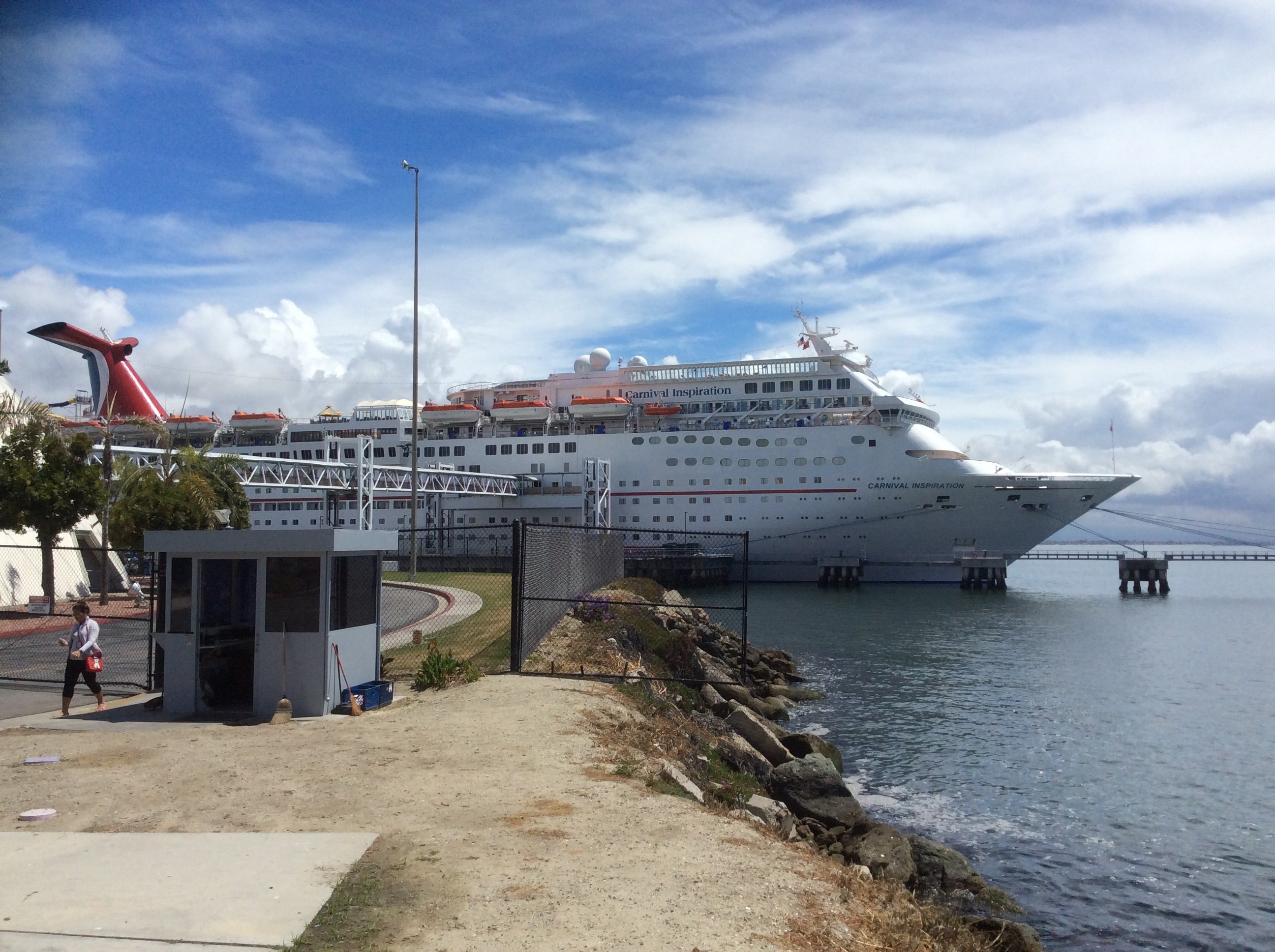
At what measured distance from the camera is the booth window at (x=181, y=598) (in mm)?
10461

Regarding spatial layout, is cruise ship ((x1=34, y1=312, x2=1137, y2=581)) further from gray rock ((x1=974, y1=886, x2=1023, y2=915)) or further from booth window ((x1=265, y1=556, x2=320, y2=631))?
gray rock ((x1=974, y1=886, x2=1023, y2=915))

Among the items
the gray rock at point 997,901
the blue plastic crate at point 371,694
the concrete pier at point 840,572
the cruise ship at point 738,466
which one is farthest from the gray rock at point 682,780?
the concrete pier at point 840,572

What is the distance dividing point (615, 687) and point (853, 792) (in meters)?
4.15

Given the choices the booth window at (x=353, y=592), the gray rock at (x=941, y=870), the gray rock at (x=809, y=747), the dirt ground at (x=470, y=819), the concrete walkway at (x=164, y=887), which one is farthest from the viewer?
the gray rock at (x=809, y=747)

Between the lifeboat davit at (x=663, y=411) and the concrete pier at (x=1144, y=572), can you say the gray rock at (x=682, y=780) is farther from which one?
the concrete pier at (x=1144, y=572)

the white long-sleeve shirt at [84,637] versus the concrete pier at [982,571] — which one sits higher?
the white long-sleeve shirt at [84,637]

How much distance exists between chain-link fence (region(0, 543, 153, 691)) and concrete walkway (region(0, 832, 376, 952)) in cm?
602

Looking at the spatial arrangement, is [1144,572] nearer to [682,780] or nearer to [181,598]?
[682,780]

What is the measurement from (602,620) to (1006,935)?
8983 millimetres

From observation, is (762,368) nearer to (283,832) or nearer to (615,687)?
(615,687)

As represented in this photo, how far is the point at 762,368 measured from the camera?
57.1 m

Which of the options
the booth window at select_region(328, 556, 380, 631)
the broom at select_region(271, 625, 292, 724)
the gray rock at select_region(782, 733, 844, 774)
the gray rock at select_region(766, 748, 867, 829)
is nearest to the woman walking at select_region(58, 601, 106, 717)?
the broom at select_region(271, 625, 292, 724)

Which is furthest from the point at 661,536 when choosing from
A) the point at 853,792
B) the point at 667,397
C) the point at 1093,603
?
the point at 853,792

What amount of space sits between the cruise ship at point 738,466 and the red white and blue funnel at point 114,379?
342 inches
